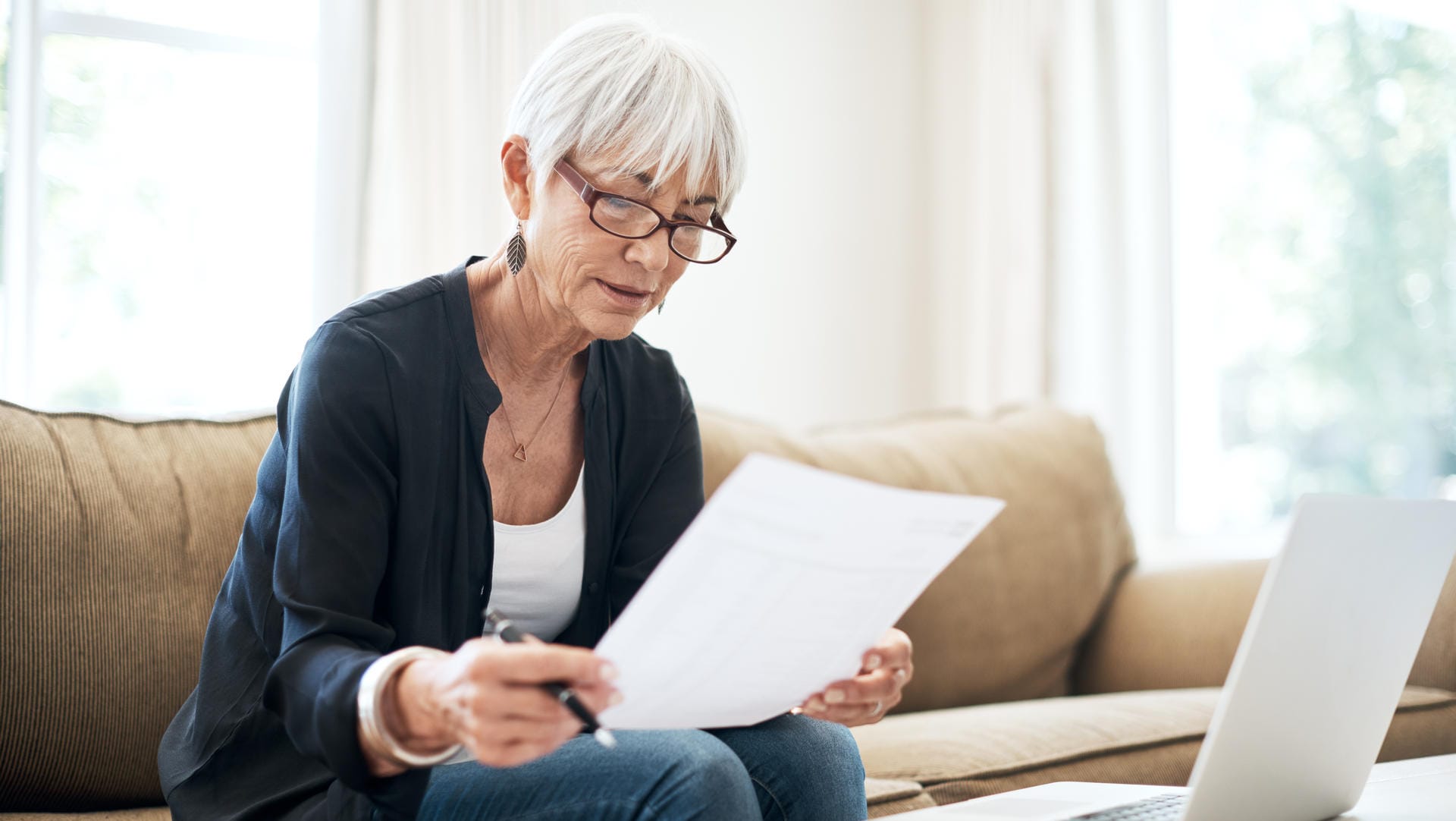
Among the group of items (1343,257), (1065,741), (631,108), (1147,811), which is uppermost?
(631,108)

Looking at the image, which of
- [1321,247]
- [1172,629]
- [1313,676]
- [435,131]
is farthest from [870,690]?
[1321,247]

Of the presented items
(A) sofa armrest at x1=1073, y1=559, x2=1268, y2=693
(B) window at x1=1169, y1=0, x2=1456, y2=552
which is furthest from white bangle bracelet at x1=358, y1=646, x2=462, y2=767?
(B) window at x1=1169, y1=0, x2=1456, y2=552

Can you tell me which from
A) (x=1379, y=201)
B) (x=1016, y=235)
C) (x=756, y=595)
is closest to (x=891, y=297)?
(x=1016, y=235)

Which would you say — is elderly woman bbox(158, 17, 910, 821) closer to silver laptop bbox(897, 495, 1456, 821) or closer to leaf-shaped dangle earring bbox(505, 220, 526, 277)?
leaf-shaped dangle earring bbox(505, 220, 526, 277)

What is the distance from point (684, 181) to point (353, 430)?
0.37 metres

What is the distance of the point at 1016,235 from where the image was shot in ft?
10.4

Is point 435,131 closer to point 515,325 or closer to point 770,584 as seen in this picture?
point 515,325

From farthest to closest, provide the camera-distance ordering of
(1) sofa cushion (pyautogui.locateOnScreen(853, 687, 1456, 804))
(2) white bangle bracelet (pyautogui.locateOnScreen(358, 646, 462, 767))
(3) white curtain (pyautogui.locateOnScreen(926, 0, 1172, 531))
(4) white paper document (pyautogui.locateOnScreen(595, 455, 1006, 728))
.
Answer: (3) white curtain (pyautogui.locateOnScreen(926, 0, 1172, 531))
(1) sofa cushion (pyautogui.locateOnScreen(853, 687, 1456, 804))
(2) white bangle bracelet (pyautogui.locateOnScreen(358, 646, 462, 767))
(4) white paper document (pyautogui.locateOnScreen(595, 455, 1006, 728))

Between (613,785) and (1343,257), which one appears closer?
(613,785)

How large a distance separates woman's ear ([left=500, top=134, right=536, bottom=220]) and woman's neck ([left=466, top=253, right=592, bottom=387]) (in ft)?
0.19

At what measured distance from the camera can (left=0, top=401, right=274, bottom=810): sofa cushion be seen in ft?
4.25

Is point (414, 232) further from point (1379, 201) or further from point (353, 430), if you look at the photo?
point (1379, 201)

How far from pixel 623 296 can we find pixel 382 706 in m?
0.46

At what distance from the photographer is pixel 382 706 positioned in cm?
77
